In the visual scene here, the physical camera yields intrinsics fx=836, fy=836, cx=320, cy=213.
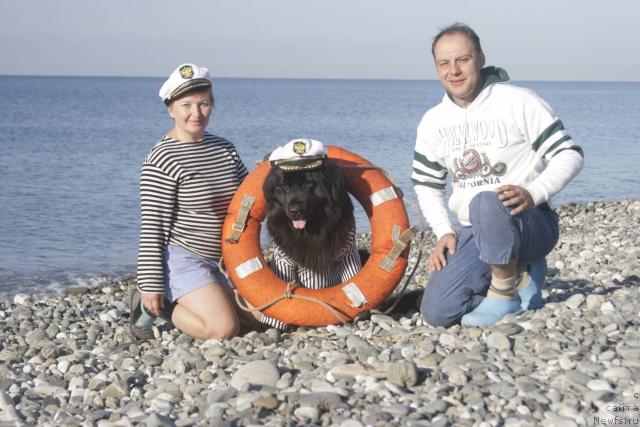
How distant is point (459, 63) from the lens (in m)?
3.92

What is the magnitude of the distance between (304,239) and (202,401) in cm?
120

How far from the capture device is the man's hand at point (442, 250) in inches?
163

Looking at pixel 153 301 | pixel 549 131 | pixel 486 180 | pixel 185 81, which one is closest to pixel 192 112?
pixel 185 81

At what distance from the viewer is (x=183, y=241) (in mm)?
4492

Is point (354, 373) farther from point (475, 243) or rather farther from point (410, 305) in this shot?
point (410, 305)

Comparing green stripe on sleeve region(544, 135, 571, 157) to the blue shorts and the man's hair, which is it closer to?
the man's hair

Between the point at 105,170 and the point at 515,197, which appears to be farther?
the point at 105,170

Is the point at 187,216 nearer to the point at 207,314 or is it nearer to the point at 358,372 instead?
the point at 207,314

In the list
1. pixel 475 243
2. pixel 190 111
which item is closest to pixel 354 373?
pixel 475 243

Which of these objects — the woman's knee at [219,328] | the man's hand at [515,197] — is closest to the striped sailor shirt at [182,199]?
the woman's knee at [219,328]

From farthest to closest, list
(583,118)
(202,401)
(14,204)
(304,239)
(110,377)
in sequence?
(583,118) → (14,204) → (304,239) → (110,377) → (202,401)

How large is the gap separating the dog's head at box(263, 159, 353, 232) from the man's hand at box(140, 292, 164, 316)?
765 millimetres

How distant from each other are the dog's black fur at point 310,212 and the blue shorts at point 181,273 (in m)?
0.50

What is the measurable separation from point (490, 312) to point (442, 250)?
1.26 ft
